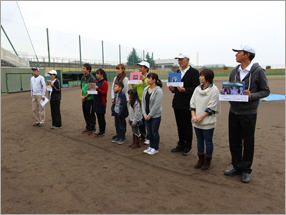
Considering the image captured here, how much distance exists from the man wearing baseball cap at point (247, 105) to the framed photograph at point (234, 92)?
2.9 inches

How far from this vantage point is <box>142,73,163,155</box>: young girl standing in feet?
14.8

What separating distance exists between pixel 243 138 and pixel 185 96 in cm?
141

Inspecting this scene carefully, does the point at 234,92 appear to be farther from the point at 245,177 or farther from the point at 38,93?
the point at 38,93

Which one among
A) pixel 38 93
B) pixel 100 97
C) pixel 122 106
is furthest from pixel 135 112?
pixel 38 93

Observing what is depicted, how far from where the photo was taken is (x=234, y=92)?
3.21m

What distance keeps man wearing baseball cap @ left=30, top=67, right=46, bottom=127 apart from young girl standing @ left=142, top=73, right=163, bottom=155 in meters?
4.16

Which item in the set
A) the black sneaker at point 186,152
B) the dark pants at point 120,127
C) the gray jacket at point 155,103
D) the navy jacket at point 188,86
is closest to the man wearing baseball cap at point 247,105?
the navy jacket at point 188,86

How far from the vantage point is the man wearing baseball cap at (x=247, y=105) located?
321cm

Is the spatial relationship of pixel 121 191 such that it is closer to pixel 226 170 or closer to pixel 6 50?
pixel 226 170

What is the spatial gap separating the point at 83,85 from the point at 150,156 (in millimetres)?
3007

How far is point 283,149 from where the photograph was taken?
4777 mm

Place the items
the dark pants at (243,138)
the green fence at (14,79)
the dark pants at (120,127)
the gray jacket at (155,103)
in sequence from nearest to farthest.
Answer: the dark pants at (243,138) < the gray jacket at (155,103) < the dark pants at (120,127) < the green fence at (14,79)

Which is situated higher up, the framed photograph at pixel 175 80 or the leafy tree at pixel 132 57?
the leafy tree at pixel 132 57

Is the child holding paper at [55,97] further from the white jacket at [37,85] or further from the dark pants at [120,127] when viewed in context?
the dark pants at [120,127]
